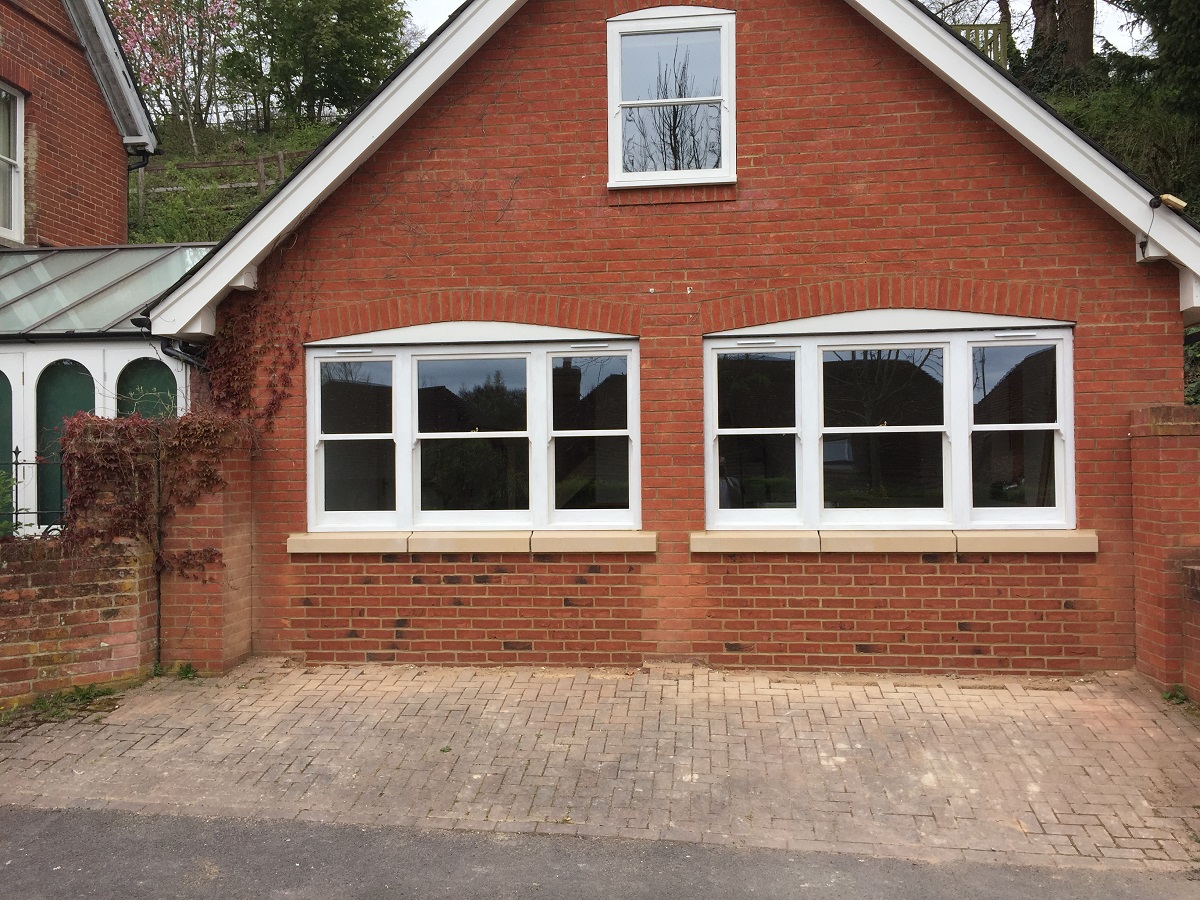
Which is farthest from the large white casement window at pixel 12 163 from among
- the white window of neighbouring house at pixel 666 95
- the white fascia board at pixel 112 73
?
the white window of neighbouring house at pixel 666 95

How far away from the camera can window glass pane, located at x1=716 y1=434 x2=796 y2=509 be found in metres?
7.08

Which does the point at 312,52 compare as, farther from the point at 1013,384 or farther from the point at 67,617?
the point at 1013,384

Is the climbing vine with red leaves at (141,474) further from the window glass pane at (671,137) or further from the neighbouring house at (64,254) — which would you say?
the window glass pane at (671,137)

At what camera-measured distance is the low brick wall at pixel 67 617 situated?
20.2ft

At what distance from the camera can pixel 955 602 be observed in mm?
6758

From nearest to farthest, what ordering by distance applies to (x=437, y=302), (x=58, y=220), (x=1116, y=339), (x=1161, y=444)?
(x=1161, y=444) → (x=1116, y=339) → (x=437, y=302) → (x=58, y=220)

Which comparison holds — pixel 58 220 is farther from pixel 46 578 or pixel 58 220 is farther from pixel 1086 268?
pixel 1086 268

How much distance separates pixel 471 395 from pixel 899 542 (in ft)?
12.2

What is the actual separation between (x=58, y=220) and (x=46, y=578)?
24.5 feet

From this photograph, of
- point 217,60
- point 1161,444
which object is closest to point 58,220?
point 1161,444

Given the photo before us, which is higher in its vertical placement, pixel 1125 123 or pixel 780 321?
pixel 1125 123

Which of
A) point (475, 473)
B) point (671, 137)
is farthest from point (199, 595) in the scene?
point (671, 137)

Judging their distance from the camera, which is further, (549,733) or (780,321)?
(780,321)

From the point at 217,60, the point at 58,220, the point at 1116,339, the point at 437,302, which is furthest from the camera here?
the point at 217,60
